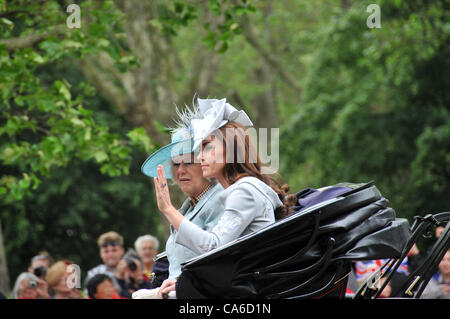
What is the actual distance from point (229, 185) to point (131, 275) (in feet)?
13.9

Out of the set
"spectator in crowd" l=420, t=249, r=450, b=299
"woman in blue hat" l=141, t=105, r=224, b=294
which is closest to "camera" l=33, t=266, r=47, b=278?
"spectator in crowd" l=420, t=249, r=450, b=299

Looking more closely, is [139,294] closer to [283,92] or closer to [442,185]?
[442,185]

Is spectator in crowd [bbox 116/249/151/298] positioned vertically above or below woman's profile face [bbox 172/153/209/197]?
below

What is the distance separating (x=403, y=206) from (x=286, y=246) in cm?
1210

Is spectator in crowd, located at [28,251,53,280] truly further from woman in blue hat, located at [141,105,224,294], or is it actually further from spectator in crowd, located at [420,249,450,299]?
woman in blue hat, located at [141,105,224,294]

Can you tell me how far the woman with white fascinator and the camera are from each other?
5.72 metres

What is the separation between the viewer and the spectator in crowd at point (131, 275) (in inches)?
288

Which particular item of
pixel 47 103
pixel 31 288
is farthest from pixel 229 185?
pixel 31 288

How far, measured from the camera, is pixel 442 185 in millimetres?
13938

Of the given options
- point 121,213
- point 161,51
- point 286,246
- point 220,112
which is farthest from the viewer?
point 121,213

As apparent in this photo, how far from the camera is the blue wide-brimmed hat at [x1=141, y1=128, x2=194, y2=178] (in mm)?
3740
